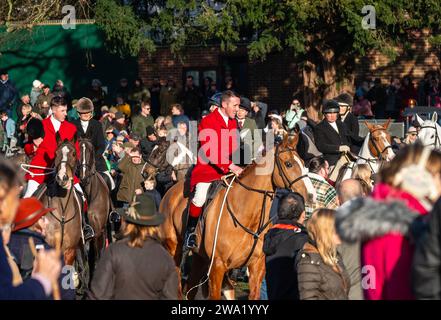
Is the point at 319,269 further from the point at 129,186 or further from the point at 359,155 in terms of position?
the point at 129,186

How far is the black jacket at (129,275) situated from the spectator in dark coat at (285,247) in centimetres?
199

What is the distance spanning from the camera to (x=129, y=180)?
18.3m

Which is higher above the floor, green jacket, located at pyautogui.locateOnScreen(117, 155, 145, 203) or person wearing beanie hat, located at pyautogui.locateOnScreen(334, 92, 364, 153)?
person wearing beanie hat, located at pyautogui.locateOnScreen(334, 92, 364, 153)

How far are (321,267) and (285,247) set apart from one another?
3.56ft

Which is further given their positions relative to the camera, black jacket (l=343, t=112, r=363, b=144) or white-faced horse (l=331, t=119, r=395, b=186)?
black jacket (l=343, t=112, r=363, b=144)

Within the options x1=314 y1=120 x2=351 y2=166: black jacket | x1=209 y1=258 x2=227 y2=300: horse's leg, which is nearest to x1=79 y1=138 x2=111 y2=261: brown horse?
x1=209 y1=258 x2=227 y2=300: horse's leg

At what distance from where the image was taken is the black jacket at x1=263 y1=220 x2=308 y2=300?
927 cm

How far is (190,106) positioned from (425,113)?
905 cm

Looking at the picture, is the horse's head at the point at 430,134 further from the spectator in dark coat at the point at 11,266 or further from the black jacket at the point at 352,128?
the spectator in dark coat at the point at 11,266

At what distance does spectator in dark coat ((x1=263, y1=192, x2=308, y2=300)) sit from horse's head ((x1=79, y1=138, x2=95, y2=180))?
4.79m

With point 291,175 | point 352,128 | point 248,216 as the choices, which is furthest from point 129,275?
point 352,128

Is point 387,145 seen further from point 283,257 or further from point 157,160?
point 283,257

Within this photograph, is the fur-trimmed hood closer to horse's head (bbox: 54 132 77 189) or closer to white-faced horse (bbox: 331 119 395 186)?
horse's head (bbox: 54 132 77 189)

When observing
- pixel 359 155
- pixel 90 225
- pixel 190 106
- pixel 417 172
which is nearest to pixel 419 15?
pixel 190 106
